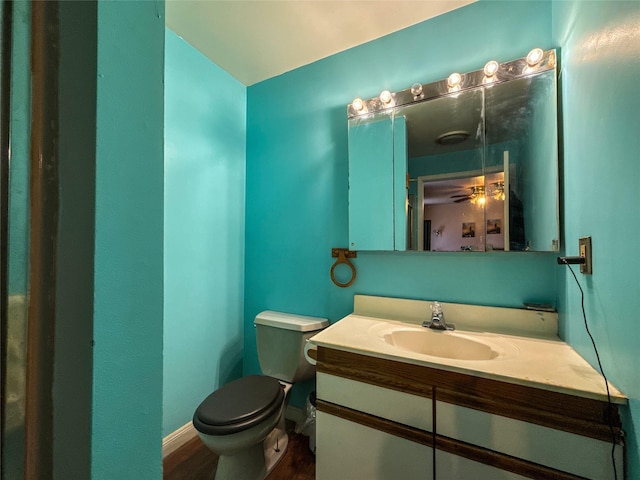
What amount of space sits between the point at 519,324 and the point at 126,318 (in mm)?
1397

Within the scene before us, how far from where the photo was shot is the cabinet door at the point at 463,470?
0.77 metres

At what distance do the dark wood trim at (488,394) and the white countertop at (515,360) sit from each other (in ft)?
0.07

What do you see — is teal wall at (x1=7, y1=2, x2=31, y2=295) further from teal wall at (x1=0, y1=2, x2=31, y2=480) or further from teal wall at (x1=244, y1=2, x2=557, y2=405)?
teal wall at (x1=244, y1=2, x2=557, y2=405)

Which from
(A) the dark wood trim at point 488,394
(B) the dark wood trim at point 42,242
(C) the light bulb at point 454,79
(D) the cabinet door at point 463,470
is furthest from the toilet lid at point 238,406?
(C) the light bulb at point 454,79

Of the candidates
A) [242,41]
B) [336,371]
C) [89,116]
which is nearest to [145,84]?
[89,116]

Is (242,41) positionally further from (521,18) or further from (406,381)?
(406,381)

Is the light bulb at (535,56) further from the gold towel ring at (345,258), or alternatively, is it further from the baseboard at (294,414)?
the baseboard at (294,414)

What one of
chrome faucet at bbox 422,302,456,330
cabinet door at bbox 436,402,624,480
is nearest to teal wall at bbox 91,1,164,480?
cabinet door at bbox 436,402,624,480

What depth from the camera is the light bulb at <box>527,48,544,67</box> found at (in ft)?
3.48

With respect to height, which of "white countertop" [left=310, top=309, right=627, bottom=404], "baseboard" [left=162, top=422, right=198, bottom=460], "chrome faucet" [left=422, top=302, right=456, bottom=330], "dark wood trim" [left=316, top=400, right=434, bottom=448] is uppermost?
"chrome faucet" [left=422, top=302, right=456, bottom=330]

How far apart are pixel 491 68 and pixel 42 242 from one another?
1588 mm

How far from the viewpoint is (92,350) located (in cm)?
33

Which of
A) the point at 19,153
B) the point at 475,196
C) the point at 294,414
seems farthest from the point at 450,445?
the point at 19,153

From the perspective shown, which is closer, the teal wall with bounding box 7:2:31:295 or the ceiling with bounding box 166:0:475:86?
the teal wall with bounding box 7:2:31:295
